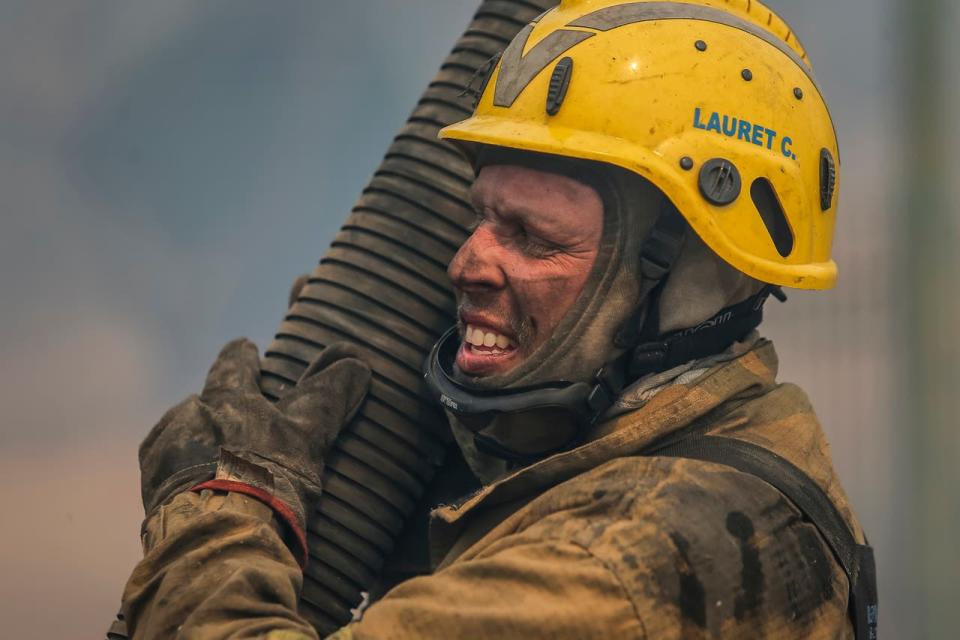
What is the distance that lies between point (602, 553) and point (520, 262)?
93 centimetres

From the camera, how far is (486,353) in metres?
3.35

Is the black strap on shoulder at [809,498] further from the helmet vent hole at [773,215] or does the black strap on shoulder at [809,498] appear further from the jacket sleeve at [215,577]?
the jacket sleeve at [215,577]

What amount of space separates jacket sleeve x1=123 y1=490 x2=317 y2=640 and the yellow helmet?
1080 mm

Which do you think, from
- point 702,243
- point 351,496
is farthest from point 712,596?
point 351,496

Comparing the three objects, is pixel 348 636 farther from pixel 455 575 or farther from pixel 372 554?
Answer: pixel 372 554

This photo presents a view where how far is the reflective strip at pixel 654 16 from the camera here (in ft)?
10.9

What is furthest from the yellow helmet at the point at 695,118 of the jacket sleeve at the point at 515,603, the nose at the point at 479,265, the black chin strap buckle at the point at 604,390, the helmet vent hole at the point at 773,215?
the jacket sleeve at the point at 515,603

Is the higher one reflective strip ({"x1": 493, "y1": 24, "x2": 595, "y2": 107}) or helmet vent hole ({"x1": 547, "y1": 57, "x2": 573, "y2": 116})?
reflective strip ({"x1": 493, "y1": 24, "x2": 595, "y2": 107})

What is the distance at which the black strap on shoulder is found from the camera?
288 cm

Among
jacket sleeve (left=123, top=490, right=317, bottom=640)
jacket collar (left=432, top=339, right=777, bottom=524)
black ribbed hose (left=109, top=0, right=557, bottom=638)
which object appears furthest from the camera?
black ribbed hose (left=109, top=0, right=557, bottom=638)

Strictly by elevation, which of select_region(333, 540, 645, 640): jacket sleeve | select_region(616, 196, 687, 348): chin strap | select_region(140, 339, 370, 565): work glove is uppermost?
select_region(616, 196, 687, 348): chin strap

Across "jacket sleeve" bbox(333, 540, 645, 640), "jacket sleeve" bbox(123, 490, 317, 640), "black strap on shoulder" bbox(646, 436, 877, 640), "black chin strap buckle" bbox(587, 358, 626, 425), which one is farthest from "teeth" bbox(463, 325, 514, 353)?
"jacket sleeve" bbox(333, 540, 645, 640)

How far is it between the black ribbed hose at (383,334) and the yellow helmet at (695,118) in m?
0.46

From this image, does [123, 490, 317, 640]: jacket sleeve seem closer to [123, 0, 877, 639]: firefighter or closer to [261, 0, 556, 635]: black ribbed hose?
[123, 0, 877, 639]: firefighter
